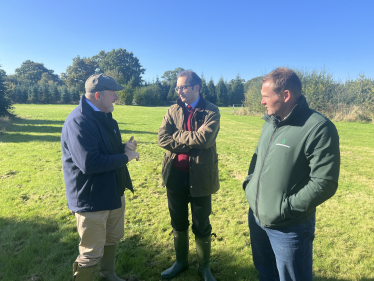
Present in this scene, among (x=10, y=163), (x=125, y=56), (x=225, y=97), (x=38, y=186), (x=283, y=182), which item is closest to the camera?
(x=283, y=182)

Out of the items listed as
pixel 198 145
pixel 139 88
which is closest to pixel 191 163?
pixel 198 145

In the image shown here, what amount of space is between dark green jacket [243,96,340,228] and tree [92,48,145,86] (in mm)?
79477

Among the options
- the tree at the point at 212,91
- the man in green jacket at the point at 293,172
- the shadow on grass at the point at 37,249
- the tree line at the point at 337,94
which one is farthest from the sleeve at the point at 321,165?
the tree at the point at 212,91

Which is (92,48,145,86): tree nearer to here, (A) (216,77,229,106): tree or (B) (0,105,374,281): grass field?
(A) (216,77,229,106): tree

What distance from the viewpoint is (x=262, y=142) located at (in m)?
2.05

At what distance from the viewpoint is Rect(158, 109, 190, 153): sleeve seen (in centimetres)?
254

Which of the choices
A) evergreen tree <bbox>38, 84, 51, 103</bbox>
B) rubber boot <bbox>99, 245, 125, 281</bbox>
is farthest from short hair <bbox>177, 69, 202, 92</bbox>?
evergreen tree <bbox>38, 84, 51, 103</bbox>

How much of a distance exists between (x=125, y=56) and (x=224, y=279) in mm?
87963

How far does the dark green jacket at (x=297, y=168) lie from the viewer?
1479mm

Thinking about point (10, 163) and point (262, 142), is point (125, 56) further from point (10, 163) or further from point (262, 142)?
point (262, 142)

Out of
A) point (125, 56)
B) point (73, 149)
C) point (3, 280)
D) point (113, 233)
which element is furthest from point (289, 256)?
point (125, 56)

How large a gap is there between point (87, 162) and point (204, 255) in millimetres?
1771

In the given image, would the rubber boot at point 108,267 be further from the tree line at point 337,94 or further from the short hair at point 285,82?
the tree line at point 337,94

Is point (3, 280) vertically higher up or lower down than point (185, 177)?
lower down
